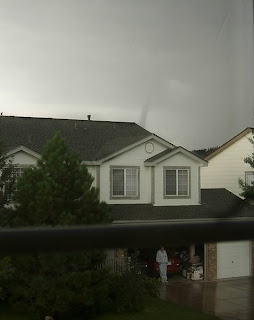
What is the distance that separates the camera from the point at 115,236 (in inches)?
8.3

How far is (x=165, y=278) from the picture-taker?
19.6 inches

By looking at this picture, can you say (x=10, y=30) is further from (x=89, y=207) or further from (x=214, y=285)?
(x=214, y=285)

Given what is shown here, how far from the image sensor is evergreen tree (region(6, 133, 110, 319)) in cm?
50

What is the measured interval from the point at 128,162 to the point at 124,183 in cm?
4

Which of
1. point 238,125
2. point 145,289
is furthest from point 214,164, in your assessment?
point 145,289

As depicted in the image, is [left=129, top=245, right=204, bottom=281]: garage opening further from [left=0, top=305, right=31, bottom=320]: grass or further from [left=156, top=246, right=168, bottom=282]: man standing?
[left=0, top=305, right=31, bottom=320]: grass

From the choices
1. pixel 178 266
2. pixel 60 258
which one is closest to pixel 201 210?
pixel 178 266

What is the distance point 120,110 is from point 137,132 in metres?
0.05

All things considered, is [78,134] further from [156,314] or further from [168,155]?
[156,314]

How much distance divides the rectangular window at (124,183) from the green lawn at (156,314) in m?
0.14

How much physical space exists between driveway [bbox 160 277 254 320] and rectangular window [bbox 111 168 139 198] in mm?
126

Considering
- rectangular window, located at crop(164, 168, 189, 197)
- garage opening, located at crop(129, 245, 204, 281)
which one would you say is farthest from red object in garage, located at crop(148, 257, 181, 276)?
rectangular window, located at crop(164, 168, 189, 197)

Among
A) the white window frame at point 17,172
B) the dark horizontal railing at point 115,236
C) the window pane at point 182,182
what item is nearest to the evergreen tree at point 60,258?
the white window frame at point 17,172

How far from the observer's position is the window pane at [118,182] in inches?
22.8
